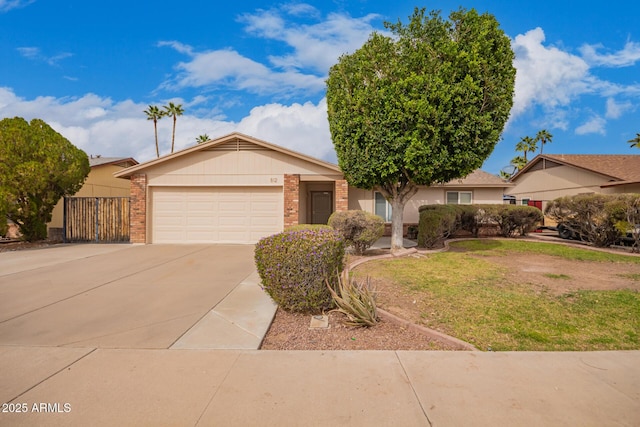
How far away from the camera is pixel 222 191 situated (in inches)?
555

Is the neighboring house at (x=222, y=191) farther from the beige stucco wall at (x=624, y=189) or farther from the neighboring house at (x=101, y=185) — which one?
the beige stucco wall at (x=624, y=189)

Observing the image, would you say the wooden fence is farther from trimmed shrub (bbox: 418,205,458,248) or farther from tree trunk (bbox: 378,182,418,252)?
trimmed shrub (bbox: 418,205,458,248)

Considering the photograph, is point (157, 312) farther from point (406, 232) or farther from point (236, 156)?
point (406, 232)

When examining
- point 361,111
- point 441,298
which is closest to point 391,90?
point 361,111

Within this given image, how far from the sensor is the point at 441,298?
5.72m

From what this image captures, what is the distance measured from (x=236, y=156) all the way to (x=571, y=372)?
42.8 feet

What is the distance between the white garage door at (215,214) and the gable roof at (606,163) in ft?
61.0

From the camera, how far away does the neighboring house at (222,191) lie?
45.5 feet

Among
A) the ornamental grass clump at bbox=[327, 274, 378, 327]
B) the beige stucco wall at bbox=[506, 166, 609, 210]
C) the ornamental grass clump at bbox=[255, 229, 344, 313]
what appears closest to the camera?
the ornamental grass clump at bbox=[327, 274, 378, 327]

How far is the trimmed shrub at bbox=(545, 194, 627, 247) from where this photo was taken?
10.8 m

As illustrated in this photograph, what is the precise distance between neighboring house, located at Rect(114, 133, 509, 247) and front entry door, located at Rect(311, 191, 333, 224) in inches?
183

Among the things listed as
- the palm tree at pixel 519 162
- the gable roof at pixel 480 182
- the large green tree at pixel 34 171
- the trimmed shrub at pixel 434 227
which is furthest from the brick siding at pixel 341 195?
Result: the palm tree at pixel 519 162

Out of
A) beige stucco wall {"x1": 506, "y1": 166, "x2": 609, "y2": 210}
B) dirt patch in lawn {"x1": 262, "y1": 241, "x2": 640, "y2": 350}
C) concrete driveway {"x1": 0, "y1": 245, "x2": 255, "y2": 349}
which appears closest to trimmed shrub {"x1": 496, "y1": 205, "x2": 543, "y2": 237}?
beige stucco wall {"x1": 506, "y1": 166, "x2": 609, "y2": 210}

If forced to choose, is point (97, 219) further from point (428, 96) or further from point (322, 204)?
point (428, 96)
